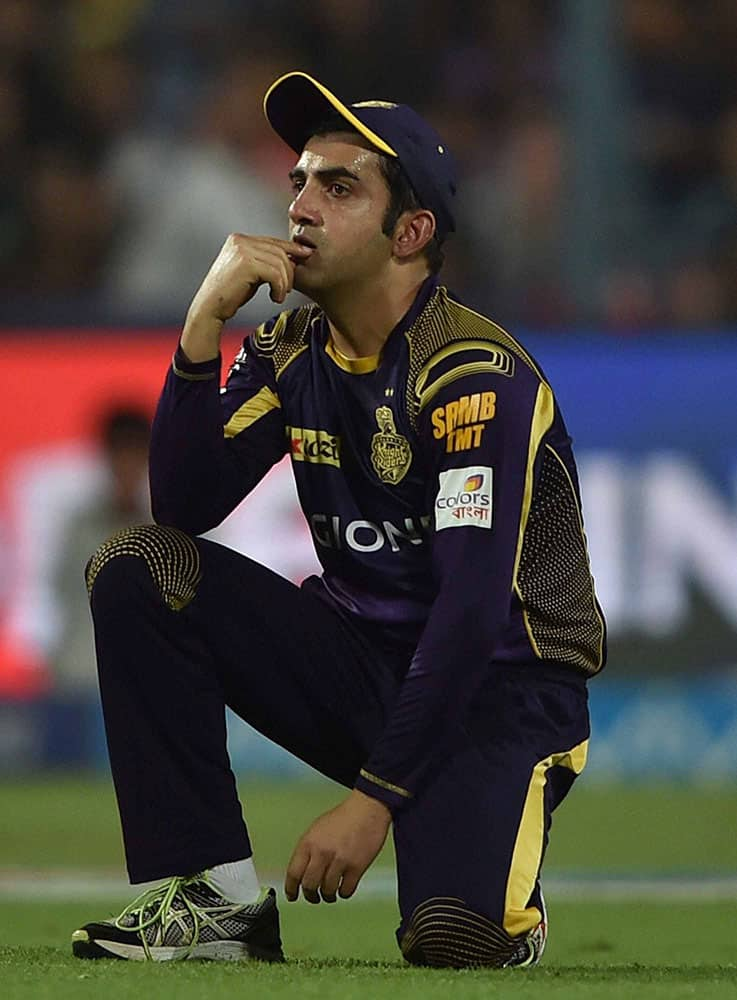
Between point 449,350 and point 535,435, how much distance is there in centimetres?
25

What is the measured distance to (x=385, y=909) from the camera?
5742 mm

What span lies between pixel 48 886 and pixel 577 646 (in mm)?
2271

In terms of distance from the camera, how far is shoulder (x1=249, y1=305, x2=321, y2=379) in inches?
181

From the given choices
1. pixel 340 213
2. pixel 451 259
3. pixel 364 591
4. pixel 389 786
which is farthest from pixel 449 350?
pixel 451 259

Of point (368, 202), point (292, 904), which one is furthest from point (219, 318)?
point (292, 904)

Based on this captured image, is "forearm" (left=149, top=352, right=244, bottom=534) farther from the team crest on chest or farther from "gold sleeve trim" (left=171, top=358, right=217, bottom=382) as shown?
the team crest on chest

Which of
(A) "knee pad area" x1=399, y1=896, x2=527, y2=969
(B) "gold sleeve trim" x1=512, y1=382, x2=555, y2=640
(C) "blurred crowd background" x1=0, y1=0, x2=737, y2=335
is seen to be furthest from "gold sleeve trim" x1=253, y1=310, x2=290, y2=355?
(C) "blurred crowd background" x1=0, y1=0, x2=737, y2=335

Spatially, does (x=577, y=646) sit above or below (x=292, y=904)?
above

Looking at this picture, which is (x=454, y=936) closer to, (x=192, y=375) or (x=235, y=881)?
(x=235, y=881)

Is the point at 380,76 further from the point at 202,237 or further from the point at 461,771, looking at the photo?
the point at 461,771

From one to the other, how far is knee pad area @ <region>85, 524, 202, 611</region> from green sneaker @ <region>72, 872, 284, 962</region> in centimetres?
51

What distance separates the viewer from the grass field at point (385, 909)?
12.1 feet

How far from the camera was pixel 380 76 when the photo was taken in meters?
9.82

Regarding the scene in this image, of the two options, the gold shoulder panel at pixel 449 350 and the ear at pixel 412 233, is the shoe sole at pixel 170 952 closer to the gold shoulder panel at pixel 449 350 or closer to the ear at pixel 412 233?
the gold shoulder panel at pixel 449 350
